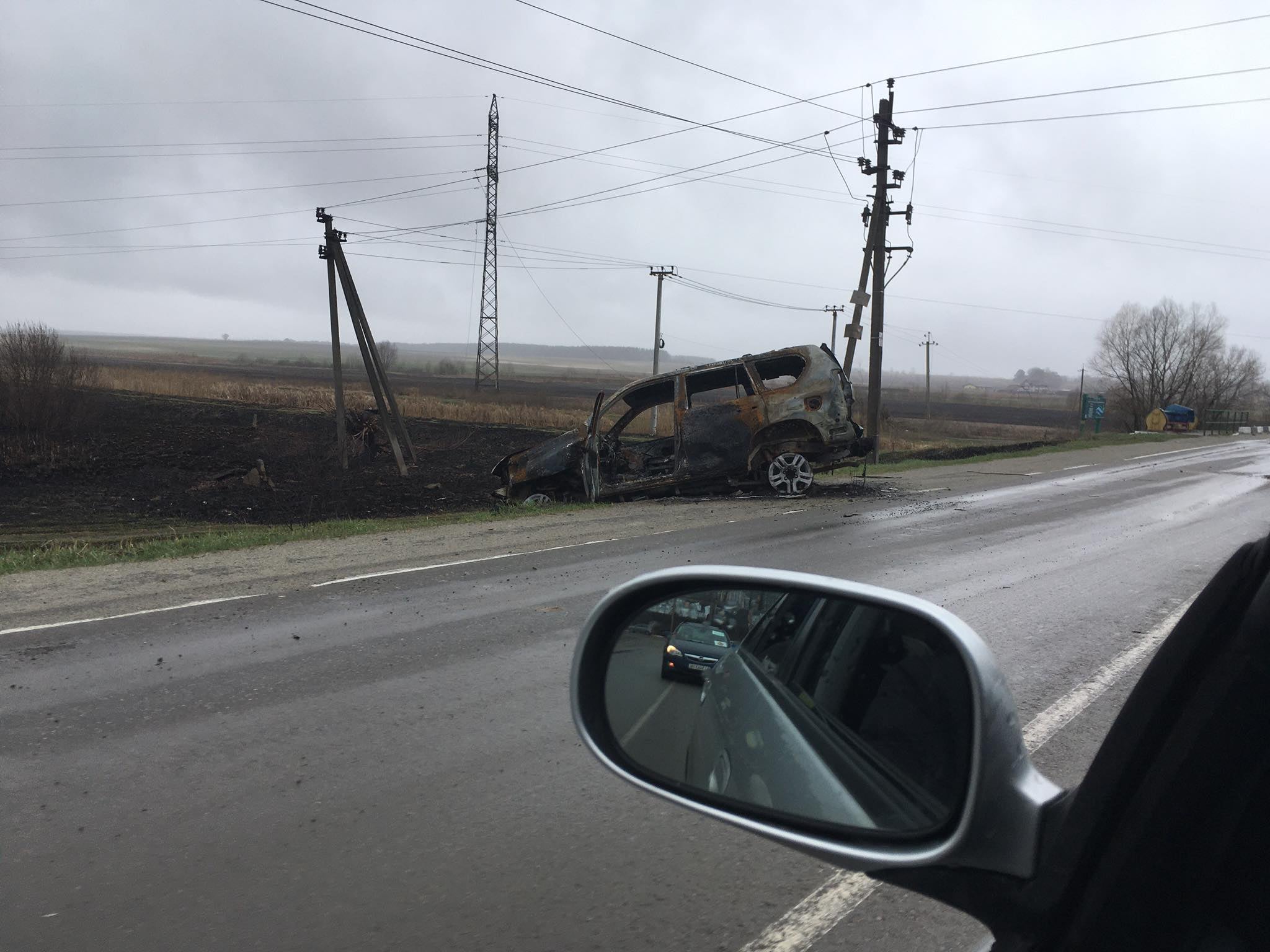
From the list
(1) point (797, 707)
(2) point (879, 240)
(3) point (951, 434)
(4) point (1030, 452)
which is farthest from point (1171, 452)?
(1) point (797, 707)

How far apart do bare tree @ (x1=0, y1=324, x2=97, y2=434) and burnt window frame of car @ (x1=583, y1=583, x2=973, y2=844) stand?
25004mm

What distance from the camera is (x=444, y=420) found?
34.9 meters

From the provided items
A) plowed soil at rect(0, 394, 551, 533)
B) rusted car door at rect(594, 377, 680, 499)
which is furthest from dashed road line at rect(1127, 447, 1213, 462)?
plowed soil at rect(0, 394, 551, 533)

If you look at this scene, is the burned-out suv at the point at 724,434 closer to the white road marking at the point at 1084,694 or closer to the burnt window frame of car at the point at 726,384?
the burnt window frame of car at the point at 726,384

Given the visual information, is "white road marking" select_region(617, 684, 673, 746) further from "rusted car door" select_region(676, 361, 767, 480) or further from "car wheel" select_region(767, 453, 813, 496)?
"car wheel" select_region(767, 453, 813, 496)

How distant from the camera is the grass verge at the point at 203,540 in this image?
10.3 m

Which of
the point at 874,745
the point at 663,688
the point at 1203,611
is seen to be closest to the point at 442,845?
the point at 663,688

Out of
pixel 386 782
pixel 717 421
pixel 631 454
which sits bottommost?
pixel 386 782

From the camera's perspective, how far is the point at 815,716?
1.84m

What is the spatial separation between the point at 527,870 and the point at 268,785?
4.40 ft

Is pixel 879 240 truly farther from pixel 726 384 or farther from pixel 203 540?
pixel 203 540

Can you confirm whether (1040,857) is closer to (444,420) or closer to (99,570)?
(99,570)

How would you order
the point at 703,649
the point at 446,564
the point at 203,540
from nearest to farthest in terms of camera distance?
the point at 703,649 < the point at 446,564 < the point at 203,540

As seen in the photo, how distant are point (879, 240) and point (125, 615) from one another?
21112mm
